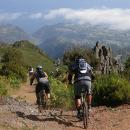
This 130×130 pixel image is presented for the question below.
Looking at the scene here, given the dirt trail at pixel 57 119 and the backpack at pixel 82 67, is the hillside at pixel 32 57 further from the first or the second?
the backpack at pixel 82 67

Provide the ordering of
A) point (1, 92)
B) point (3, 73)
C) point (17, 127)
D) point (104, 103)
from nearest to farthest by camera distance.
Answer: point (17, 127), point (104, 103), point (1, 92), point (3, 73)

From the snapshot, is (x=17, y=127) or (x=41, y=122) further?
(x=41, y=122)


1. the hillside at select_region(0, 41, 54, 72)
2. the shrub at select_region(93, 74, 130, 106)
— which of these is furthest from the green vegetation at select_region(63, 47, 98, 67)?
the shrub at select_region(93, 74, 130, 106)

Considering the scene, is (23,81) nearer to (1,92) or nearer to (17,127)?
(1,92)

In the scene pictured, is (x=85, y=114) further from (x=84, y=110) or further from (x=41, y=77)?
(x=41, y=77)

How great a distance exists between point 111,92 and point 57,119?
415cm

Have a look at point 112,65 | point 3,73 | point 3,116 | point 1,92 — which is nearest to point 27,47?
point 112,65

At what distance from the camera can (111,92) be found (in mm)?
18594

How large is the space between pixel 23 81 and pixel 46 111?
69.6 ft

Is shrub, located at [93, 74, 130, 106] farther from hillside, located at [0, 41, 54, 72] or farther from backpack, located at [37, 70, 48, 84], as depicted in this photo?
hillside, located at [0, 41, 54, 72]

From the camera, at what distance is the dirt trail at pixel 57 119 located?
1386 centimetres

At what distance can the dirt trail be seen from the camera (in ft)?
45.5

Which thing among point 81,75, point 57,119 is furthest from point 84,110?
point 57,119

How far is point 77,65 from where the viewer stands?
14.0 m
